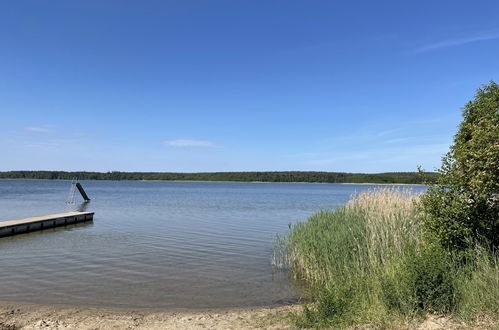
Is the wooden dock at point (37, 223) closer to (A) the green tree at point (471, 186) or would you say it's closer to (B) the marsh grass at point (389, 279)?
(B) the marsh grass at point (389, 279)

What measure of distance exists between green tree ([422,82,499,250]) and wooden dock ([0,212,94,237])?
2089 centimetres

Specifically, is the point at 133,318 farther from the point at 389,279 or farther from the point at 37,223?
the point at 37,223

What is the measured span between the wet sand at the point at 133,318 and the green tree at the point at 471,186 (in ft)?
12.5

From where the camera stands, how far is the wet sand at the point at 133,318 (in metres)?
7.41

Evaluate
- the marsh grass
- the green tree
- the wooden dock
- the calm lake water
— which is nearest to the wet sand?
the calm lake water

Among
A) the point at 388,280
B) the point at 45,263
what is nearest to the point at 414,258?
the point at 388,280

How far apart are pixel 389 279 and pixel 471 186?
243cm

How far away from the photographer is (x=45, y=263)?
1365 cm

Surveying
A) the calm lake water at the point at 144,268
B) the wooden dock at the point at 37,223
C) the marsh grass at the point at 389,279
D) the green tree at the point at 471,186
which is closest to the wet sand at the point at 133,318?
the calm lake water at the point at 144,268

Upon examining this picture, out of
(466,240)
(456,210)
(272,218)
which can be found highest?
(456,210)

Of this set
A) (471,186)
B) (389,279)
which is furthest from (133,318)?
(471,186)

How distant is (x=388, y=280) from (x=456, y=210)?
1.98m

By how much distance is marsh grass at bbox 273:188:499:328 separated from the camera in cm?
657

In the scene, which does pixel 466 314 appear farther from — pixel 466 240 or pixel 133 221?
pixel 133 221
